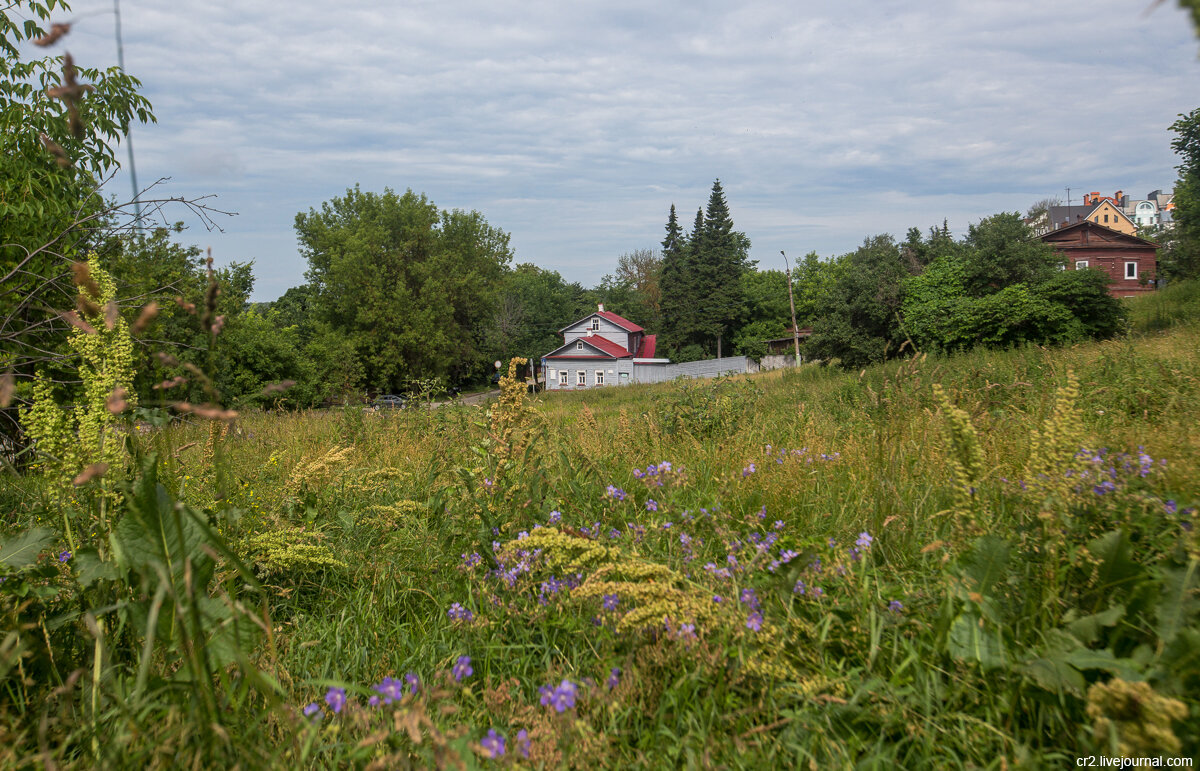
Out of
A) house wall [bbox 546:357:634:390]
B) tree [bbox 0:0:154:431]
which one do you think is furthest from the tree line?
house wall [bbox 546:357:634:390]

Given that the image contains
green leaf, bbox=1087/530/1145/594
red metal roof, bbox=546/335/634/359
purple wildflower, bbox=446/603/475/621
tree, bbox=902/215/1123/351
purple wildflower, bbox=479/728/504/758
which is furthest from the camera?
red metal roof, bbox=546/335/634/359

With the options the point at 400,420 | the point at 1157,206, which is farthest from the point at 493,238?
the point at 1157,206

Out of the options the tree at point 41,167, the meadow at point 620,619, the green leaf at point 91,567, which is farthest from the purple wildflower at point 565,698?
the tree at point 41,167

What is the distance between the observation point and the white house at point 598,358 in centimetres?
5762

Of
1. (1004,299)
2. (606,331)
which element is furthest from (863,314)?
(606,331)

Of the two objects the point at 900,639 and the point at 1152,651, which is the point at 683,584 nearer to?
the point at 900,639

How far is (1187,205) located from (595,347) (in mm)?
42196

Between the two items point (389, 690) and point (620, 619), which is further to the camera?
point (620, 619)

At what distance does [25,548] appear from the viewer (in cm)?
182

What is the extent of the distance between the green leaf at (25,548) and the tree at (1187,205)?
36.4 meters

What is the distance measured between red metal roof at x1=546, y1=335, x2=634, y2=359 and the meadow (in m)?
56.0

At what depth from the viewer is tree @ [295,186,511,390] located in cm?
4300

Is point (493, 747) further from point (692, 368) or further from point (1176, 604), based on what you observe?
point (692, 368)

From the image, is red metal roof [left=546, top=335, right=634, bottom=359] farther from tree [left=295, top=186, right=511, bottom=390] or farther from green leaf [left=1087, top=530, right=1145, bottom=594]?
green leaf [left=1087, top=530, right=1145, bottom=594]
